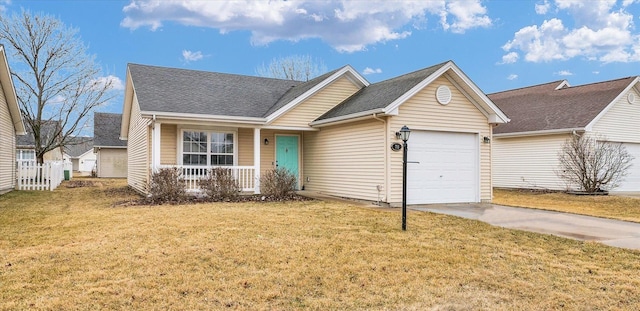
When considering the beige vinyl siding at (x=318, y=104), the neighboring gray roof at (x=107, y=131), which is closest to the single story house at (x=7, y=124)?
the beige vinyl siding at (x=318, y=104)

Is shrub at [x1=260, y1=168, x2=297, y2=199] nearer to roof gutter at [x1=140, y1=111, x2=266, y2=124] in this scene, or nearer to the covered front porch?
the covered front porch

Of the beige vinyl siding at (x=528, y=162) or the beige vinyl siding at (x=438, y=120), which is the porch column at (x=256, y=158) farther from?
the beige vinyl siding at (x=528, y=162)

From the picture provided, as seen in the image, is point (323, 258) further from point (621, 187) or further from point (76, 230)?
point (621, 187)

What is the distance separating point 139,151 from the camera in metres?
16.8

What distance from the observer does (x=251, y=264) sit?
5652 mm

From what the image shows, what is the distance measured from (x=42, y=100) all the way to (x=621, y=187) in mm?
31900

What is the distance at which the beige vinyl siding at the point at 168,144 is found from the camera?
14.4 meters

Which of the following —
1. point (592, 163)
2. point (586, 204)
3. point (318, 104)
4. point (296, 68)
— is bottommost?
point (586, 204)

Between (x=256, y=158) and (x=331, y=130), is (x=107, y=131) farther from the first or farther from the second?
(x=331, y=130)

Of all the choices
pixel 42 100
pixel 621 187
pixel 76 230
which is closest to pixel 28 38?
pixel 42 100

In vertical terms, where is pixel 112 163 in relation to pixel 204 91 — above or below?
below

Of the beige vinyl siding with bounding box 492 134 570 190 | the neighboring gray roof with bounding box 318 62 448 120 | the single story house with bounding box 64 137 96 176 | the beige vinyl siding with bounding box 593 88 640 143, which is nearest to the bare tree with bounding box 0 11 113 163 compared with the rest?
the neighboring gray roof with bounding box 318 62 448 120

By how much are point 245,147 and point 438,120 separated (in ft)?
23.0

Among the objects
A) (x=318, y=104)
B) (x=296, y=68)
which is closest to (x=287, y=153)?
(x=318, y=104)
